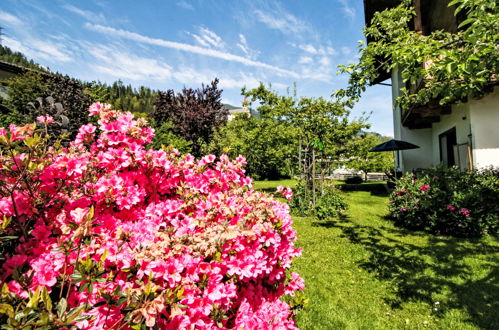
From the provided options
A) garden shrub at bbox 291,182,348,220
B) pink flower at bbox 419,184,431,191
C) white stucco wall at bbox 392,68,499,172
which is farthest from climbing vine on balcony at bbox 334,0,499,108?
white stucco wall at bbox 392,68,499,172

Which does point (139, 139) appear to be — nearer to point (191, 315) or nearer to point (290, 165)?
point (191, 315)

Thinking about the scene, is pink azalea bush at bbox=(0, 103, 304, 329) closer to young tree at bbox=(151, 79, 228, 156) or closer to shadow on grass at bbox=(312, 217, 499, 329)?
shadow on grass at bbox=(312, 217, 499, 329)

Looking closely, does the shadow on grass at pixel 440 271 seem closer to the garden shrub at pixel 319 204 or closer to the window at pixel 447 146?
the garden shrub at pixel 319 204

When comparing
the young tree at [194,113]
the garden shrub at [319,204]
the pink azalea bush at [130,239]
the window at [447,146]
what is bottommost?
the garden shrub at [319,204]

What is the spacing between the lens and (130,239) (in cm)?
142

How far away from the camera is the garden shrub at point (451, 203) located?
5.47 meters

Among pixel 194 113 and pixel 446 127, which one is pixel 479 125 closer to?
pixel 446 127

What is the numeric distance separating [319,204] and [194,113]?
790cm

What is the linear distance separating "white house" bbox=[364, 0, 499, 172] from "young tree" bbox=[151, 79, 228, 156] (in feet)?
29.4

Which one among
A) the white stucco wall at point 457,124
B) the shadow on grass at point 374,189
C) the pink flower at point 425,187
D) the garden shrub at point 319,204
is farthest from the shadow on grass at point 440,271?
the shadow on grass at point 374,189

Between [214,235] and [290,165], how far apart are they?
9046mm

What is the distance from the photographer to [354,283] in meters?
3.77

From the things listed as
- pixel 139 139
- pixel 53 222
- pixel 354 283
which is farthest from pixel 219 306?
pixel 354 283

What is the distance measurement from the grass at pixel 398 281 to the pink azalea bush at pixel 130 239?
1.40 meters
